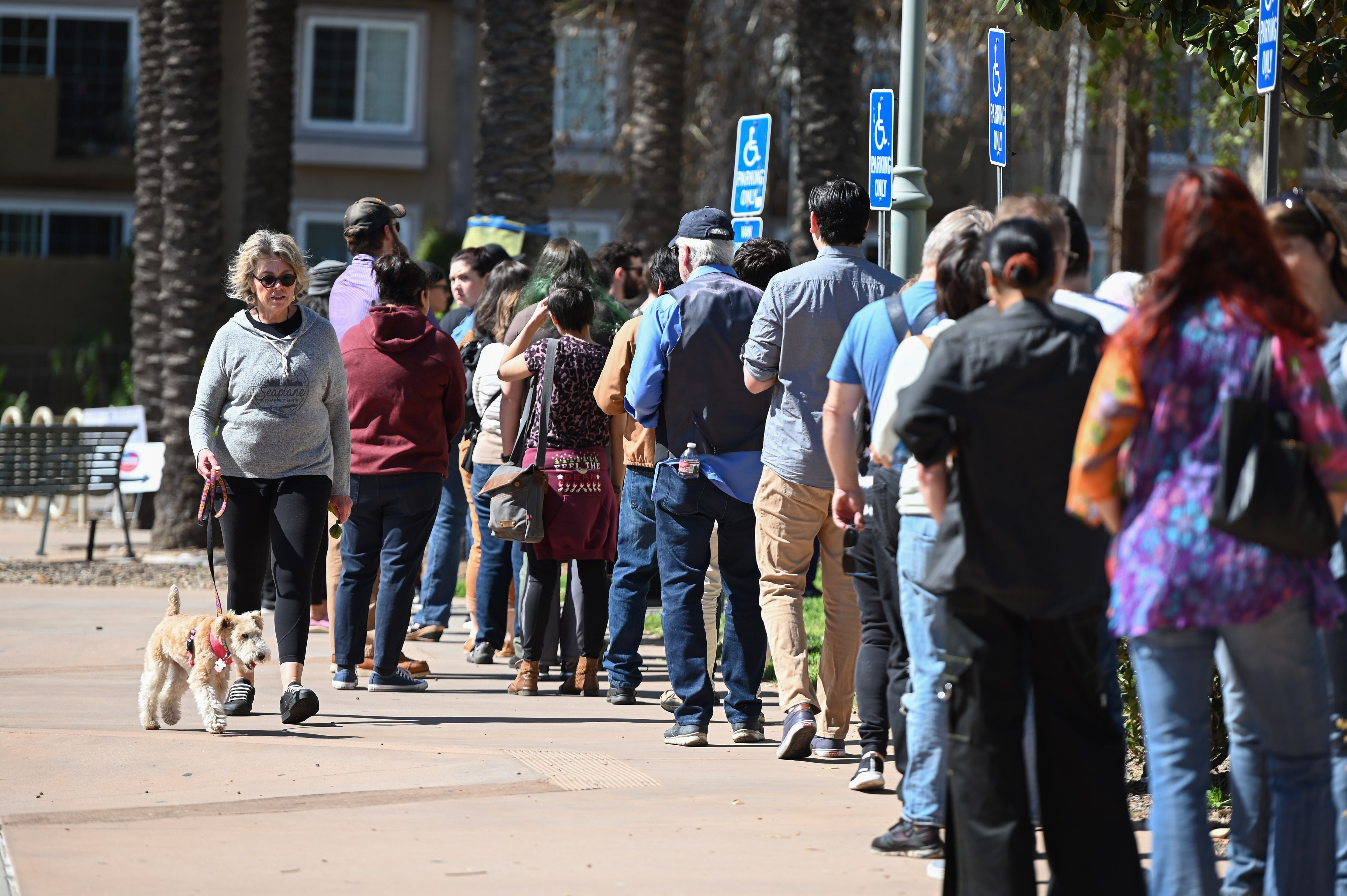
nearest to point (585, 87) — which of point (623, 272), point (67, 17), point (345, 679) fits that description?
point (67, 17)

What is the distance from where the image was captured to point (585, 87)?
2719 cm

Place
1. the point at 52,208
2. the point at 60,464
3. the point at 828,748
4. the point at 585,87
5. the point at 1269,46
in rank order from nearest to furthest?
the point at 1269,46
the point at 828,748
the point at 60,464
the point at 585,87
the point at 52,208

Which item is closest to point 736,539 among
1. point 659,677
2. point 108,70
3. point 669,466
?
point 669,466

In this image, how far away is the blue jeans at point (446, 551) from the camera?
30.9 ft

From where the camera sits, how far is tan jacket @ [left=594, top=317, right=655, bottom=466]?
7297 mm

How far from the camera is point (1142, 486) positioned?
11.7 ft

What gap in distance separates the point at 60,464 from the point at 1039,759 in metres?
11.3

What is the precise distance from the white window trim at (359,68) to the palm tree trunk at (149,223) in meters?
11.5

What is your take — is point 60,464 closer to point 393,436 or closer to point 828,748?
point 393,436

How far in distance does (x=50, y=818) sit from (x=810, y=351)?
311 centimetres

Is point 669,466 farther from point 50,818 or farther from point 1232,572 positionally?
point 1232,572

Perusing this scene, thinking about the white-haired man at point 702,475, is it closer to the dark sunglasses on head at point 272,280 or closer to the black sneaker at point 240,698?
the dark sunglasses on head at point 272,280

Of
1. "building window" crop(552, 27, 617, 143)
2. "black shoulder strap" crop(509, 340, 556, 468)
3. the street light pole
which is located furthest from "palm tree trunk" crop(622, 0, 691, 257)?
"black shoulder strap" crop(509, 340, 556, 468)

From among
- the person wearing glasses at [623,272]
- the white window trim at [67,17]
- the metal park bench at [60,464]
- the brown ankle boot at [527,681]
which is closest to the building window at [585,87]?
the white window trim at [67,17]
